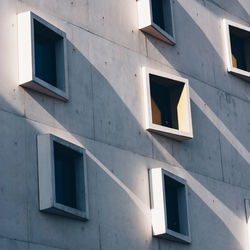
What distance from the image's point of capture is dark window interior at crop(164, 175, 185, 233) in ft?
88.5

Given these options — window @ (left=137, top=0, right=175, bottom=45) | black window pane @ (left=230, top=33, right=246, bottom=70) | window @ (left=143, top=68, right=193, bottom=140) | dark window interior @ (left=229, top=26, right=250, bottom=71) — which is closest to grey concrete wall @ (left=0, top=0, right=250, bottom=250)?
window @ (left=137, top=0, right=175, bottom=45)

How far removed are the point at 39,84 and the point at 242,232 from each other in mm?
9021

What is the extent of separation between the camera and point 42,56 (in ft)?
81.6

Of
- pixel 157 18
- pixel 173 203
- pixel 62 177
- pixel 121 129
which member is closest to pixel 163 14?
pixel 157 18

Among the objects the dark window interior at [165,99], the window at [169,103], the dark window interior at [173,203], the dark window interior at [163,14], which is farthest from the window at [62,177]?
the dark window interior at [163,14]

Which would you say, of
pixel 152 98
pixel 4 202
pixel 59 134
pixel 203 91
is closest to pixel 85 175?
pixel 59 134

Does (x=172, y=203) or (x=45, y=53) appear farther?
(x=172, y=203)

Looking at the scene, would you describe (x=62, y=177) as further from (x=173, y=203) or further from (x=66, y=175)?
(x=173, y=203)

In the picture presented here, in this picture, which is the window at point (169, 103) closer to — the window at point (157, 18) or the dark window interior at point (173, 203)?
the window at point (157, 18)

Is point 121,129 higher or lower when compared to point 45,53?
lower

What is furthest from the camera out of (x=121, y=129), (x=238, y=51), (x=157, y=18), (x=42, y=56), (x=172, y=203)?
(x=238, y=51)

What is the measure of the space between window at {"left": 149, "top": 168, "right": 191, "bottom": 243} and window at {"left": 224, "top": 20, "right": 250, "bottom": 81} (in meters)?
5.56

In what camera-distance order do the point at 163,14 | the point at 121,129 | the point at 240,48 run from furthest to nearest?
the point at 240,48
the point at 163,14
the point at 121,129

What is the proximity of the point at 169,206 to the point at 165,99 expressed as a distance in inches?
129
